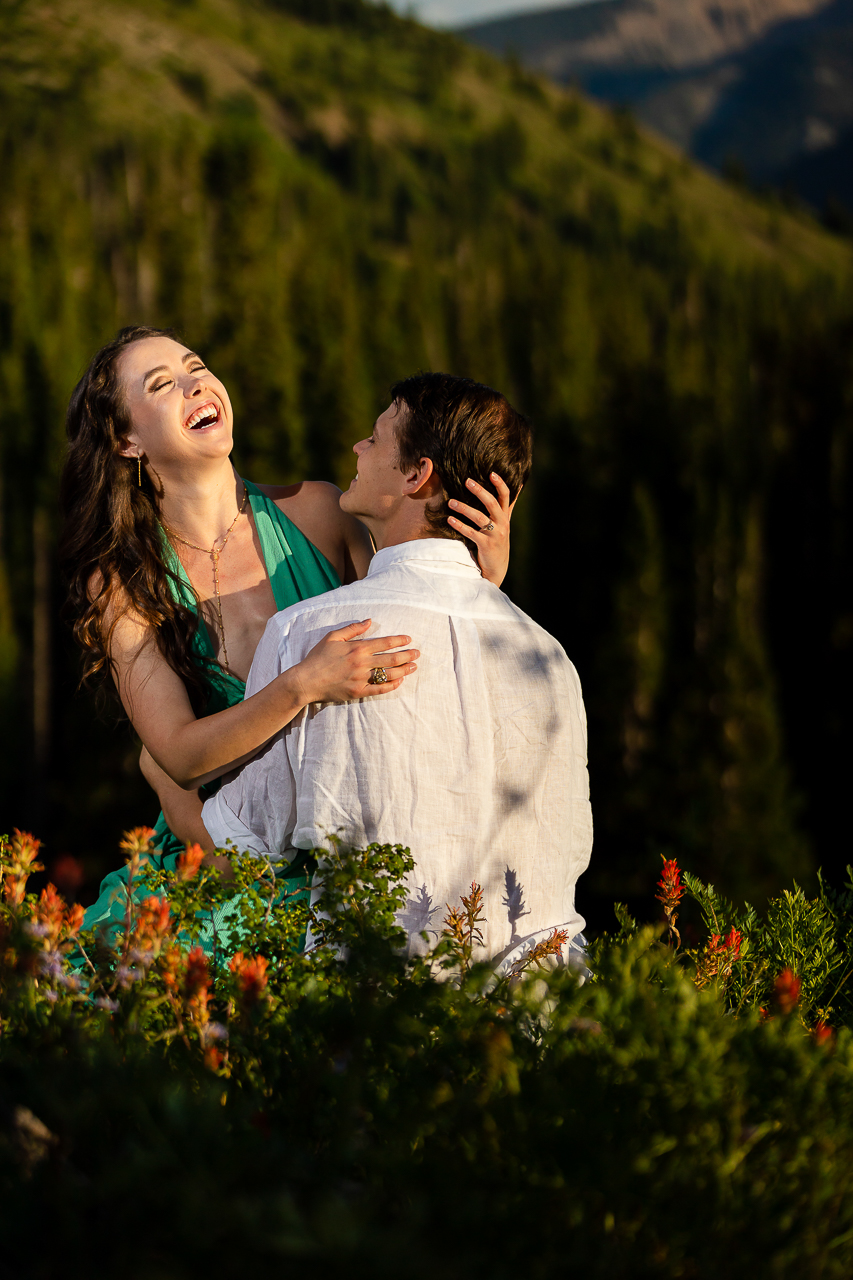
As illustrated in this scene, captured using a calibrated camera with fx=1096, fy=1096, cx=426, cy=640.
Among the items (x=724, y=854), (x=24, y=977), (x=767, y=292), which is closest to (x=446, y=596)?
(x=24, y=977)

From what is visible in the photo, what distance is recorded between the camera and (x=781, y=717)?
150ft

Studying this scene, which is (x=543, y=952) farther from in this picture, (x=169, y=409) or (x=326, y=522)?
(x=326, y=522)

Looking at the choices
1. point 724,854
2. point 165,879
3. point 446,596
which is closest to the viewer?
point 165,879

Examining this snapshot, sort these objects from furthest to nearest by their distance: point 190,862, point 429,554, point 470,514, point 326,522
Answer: point 326,522 → point 470,514 → point 429,554 → point 190,862

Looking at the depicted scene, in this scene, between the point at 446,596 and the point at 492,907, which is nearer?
the point at 492,907

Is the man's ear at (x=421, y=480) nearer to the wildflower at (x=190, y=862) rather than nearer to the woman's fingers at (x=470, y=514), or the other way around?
the woman's fingers at (x=470, y=514)

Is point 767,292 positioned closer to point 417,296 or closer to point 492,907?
point 417,296

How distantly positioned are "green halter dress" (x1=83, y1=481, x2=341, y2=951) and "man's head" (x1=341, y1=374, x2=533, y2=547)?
2.58ft

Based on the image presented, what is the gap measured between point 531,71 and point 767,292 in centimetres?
7749

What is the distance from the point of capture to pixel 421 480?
9.05ft

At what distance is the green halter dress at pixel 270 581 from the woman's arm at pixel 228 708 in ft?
0.58

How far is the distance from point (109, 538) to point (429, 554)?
123cm

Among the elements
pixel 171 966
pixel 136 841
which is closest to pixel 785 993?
pixel 171 966

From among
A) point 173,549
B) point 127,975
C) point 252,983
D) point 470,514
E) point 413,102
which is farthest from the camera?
point 413,102
